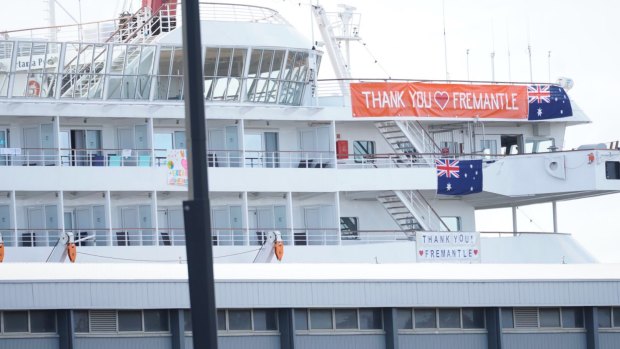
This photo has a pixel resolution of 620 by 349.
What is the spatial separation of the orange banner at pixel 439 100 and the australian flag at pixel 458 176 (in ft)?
6.45

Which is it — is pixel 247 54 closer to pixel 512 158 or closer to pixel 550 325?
pixel 512 158

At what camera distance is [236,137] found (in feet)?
139

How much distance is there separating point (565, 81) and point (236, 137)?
1321 centimetres

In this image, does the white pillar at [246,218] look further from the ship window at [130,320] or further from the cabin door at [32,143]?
the ship window at [130,320]

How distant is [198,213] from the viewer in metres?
14.2

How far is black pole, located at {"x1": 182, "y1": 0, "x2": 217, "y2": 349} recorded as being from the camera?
46.5 ft

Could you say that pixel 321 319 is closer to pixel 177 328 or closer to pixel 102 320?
pixel 177 328

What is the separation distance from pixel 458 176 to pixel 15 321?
65.9ft

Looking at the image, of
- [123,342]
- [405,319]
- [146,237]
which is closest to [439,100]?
[146,237]

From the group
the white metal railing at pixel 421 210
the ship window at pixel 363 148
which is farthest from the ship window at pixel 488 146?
the ship window at pixel 363 148

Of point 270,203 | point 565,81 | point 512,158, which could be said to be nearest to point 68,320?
point 270,203

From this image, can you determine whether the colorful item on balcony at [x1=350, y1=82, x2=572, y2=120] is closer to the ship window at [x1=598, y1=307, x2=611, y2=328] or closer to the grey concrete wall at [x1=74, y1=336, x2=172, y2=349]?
the ship window at [x1=598, y1=307, x2=611, y2=328]

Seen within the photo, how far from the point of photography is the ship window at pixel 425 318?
2894cm

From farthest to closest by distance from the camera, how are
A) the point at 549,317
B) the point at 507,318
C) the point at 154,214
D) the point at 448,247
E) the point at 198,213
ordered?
the point at 448,247 → the point at 154,214 → the point at 549,317 → the point at 507,318 → the point at 198,213
